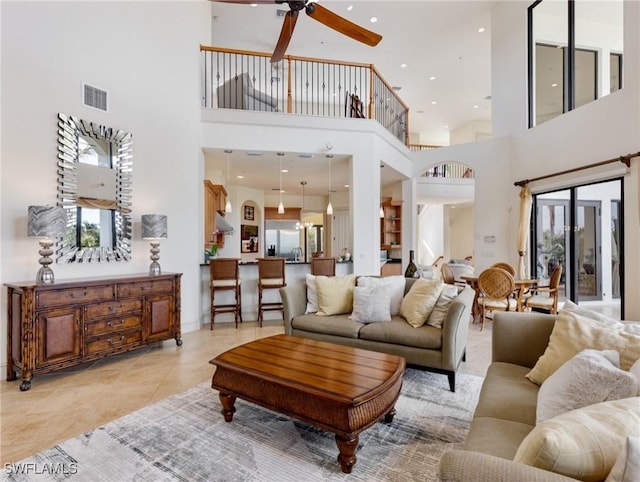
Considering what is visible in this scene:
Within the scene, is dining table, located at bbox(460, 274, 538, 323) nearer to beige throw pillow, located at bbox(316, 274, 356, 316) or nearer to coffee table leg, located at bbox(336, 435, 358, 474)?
beige throw pillow, located at bbox(316, 274, 356, 316)

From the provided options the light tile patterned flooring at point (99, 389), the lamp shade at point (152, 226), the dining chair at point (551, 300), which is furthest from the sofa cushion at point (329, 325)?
the dining chair at point (551, 300)

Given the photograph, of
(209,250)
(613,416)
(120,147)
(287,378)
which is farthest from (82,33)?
(613,416)

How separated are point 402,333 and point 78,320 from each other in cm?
314

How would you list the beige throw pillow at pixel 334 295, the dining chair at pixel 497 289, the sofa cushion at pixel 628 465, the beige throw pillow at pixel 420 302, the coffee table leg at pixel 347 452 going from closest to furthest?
the sofa cushion at pixel 628 465 < the coffee table leg at pixel 347 452 < the beige throw pillow at pixel 420 302 < the beige throw pillow at pixel 334 295 < the dining chair at pixel 497 289

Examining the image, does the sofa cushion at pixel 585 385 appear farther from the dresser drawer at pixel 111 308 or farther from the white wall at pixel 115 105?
the white wall at pixel 115 105

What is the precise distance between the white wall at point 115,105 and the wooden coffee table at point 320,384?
2583 millimetres

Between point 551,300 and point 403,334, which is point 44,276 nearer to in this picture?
point 403,334

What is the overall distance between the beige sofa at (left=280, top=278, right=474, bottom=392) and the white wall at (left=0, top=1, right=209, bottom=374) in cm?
214

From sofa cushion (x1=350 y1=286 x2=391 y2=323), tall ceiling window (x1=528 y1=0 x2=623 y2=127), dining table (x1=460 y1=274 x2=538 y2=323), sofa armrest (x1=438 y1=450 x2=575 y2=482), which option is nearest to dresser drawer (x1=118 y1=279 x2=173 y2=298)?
sofa cushion (x1=350 y1=286 x2=391 y2=323)

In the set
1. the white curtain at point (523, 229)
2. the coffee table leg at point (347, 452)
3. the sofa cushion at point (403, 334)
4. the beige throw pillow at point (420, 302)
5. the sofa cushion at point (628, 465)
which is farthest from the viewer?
the white curtain at point (523, 229)

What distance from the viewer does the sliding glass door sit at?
4730mm

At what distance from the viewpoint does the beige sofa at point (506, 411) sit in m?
0.87

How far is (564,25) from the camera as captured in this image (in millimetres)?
5551

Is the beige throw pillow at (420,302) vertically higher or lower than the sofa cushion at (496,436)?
higher
